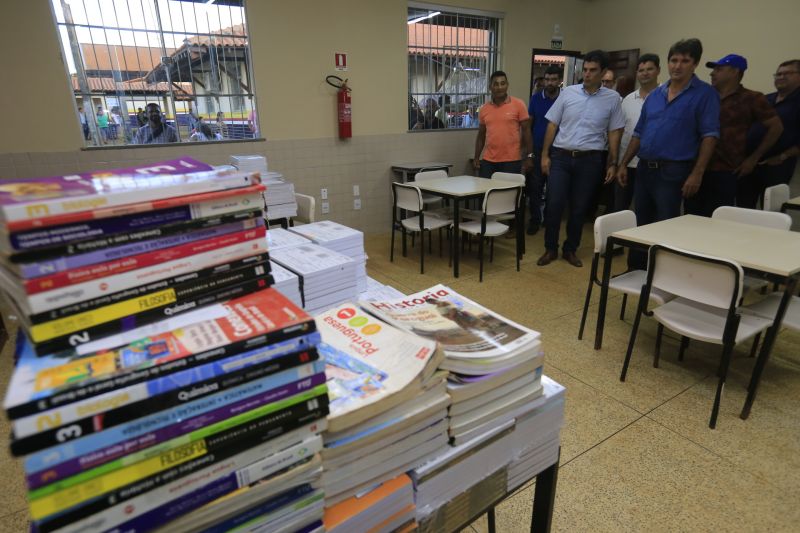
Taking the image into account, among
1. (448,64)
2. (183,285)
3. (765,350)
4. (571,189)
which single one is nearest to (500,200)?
(571,189)

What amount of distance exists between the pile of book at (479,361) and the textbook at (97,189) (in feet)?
1.55

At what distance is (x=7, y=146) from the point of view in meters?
3.50

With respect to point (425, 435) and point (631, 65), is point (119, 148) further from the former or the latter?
point (631, 65)

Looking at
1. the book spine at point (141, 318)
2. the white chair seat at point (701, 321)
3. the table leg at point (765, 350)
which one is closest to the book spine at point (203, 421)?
the book spine at point (141, 318)

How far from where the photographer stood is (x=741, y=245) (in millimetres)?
2221

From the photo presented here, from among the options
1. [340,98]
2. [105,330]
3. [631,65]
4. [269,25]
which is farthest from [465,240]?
[105,330]

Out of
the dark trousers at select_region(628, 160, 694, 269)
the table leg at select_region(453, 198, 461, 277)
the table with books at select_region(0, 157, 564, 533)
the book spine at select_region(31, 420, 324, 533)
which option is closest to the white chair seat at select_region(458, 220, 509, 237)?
the table leg at select_region(453, 198, 461, 277)

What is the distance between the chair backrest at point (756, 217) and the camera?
2.59 m

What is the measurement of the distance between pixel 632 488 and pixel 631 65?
19.4 feet

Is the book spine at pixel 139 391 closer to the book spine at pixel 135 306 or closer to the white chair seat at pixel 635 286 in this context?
the book spine at pixel 135 306

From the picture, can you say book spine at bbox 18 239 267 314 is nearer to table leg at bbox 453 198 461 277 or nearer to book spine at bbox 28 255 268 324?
book spine at bbox 28 255 268 324

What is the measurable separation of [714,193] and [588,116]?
124 centimetres

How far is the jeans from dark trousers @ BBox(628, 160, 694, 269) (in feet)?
4.88

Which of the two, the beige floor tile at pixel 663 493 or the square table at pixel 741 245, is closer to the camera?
the beige floor tile at pixel 663 493
